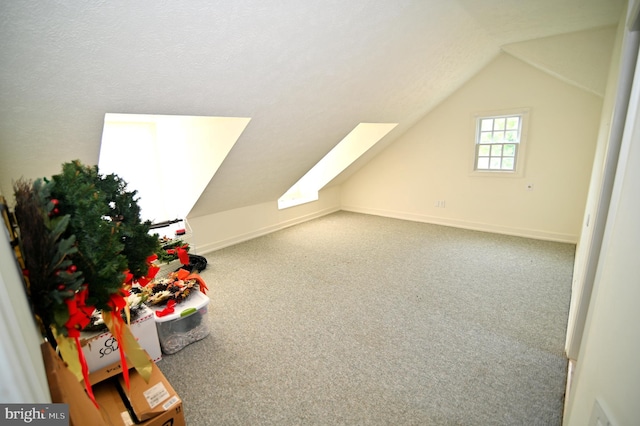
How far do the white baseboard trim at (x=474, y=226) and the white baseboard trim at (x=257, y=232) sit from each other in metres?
0.88

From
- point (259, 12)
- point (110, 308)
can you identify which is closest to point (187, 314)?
point (110, 308)

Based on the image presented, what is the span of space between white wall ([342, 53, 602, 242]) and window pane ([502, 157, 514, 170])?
0.18 m

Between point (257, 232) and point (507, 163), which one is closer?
point (507, 163)

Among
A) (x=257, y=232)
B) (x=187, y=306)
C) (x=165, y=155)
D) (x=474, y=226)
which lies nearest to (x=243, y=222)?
(x=257, y=232)

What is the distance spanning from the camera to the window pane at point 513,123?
4102 millimetres

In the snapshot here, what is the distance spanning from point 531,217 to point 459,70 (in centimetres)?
231

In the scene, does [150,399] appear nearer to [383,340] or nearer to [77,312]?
[77,312]

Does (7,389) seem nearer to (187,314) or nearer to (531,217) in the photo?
(187,314)

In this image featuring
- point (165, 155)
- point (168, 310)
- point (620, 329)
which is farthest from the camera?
point (165, 155)

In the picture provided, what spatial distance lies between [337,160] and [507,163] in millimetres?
2615

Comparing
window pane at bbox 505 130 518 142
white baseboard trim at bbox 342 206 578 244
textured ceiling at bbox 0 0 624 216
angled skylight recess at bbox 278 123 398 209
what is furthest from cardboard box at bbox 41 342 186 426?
window pane at bbox 505 130 518 142

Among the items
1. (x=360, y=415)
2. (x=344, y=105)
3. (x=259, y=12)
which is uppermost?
(x=259, y=12)

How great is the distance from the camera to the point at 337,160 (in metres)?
5.14

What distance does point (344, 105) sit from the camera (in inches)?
123
